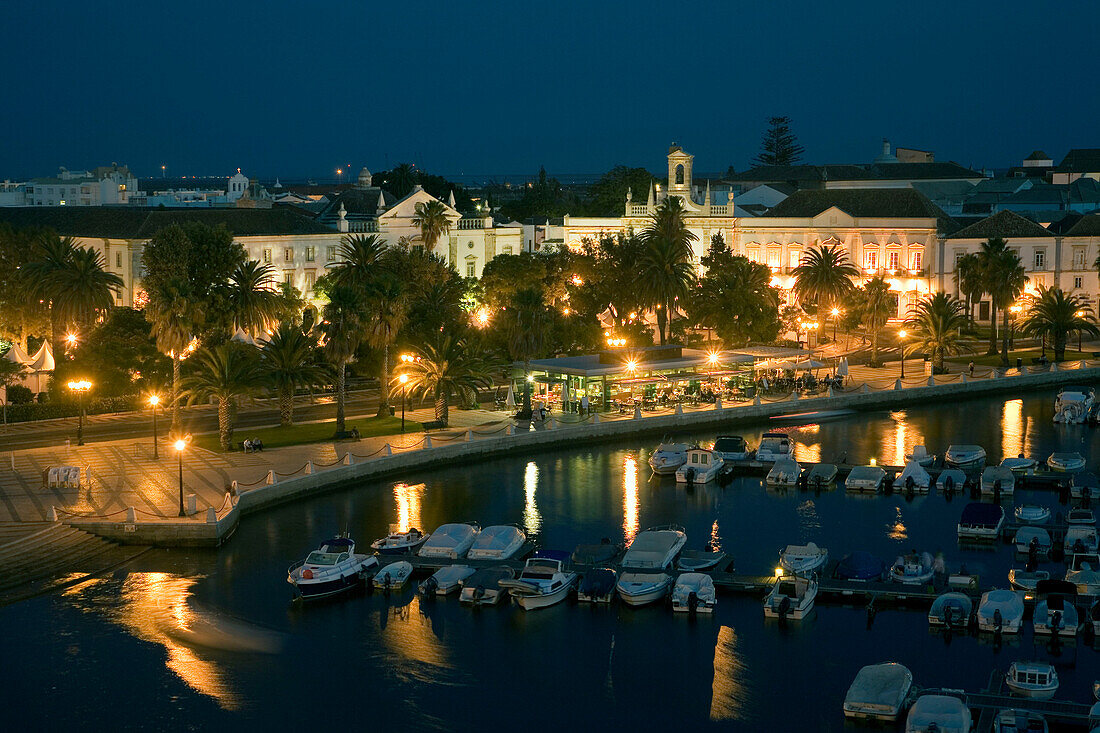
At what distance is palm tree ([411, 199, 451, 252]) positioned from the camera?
92.5m

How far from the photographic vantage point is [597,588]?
4356cm

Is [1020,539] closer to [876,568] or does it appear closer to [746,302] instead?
[876,568]

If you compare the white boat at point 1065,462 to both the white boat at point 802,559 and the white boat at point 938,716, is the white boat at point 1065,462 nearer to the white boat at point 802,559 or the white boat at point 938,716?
the white boat at point 802,559

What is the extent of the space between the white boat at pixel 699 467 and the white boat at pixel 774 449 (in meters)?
2.20

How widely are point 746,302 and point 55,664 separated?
58691mm

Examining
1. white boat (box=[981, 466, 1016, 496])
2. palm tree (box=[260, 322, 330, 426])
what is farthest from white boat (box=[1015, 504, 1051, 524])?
palm tree (box=[260, 322, 330, 426])

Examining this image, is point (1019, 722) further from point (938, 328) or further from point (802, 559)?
point (938, 328)

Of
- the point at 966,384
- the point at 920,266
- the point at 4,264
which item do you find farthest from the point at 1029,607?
the point at 920,266

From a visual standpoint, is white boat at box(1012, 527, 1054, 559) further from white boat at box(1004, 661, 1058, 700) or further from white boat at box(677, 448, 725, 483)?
white boat at box(677, 448, 725, 483)

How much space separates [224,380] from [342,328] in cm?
665

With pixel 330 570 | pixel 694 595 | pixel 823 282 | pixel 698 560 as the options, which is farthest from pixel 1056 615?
Result: pixel 823 282

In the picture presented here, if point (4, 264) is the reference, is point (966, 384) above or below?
below

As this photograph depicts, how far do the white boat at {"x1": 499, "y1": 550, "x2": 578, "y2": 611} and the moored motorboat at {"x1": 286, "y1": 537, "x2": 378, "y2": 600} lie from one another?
5222 mm

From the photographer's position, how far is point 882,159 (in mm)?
164125
